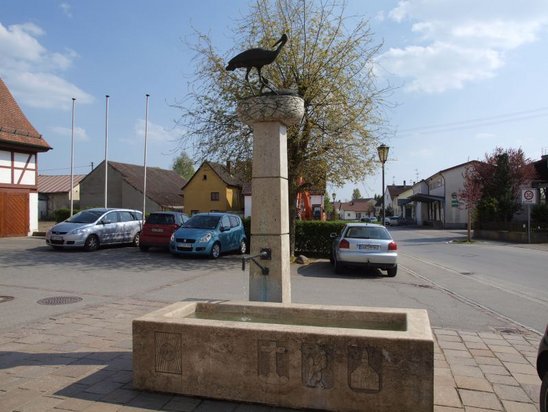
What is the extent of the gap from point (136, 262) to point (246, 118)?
10256 mm

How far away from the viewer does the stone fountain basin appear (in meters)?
3.70

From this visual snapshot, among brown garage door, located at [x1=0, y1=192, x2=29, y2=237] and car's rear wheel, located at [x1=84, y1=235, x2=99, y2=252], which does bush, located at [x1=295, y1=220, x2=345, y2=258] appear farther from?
brown garage door, located at [x1=0, y1=192, x2=29, y2=237]

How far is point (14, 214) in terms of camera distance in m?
24.5

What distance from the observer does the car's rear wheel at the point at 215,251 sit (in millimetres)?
16236

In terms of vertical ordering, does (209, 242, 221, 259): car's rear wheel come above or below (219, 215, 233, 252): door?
below

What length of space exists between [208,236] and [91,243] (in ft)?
15.5

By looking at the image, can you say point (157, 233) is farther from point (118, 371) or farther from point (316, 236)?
point (118, 371)

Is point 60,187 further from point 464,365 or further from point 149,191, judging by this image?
point 464,365

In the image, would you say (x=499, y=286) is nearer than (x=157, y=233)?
Yes

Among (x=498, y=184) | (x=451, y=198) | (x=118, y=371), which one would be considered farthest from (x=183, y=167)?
(x=118, y=371)

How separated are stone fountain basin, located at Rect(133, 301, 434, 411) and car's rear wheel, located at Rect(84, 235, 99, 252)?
14.0 metres

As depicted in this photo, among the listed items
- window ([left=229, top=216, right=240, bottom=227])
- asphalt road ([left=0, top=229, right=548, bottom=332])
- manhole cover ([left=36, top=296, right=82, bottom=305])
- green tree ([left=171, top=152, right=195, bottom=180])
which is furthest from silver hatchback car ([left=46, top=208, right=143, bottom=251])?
green tree ([left=171, top=152, right=195, bottom=180])

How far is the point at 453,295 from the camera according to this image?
10.3 metres

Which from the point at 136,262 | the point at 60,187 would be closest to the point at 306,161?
the point at 136,262
